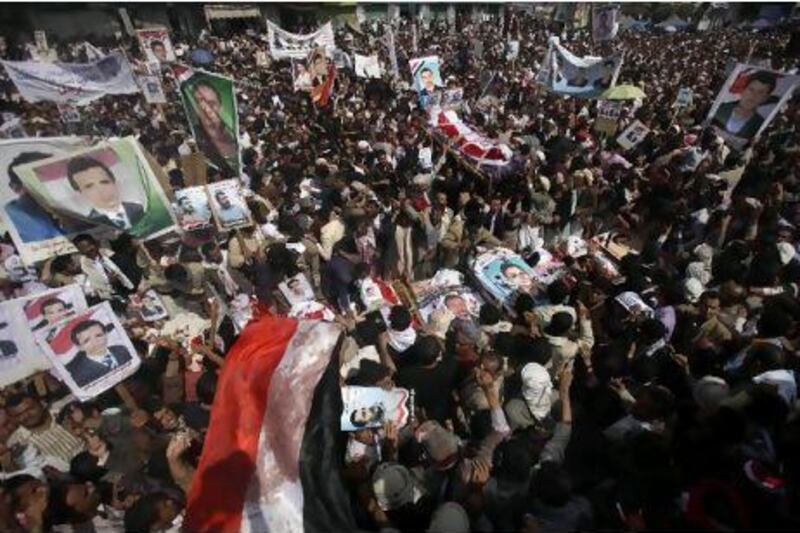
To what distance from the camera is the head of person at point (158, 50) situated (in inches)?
637

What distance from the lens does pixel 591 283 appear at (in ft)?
20.3

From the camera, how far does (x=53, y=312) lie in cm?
500

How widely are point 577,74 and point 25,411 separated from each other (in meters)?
11.5

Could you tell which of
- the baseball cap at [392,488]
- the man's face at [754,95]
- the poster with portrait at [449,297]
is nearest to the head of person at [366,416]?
the baseball cap at [392,488]

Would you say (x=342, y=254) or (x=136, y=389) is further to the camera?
(x=342, y=254)

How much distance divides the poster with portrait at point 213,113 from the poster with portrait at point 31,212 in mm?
1535

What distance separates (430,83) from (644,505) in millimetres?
10890

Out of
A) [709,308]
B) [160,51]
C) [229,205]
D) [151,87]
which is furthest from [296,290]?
[160,51]

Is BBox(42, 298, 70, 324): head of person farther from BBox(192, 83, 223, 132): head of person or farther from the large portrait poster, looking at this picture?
BBox(192, 83, 223, 132): head of person

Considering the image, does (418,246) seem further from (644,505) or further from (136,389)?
(644,505)

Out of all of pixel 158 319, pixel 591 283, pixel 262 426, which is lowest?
pixel 158 319

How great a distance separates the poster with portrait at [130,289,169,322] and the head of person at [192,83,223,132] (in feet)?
7.83

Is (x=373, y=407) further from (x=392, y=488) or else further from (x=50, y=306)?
(x=50, y=306)

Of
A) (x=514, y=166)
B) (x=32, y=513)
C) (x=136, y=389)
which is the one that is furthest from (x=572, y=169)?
(x=32, y=513)
